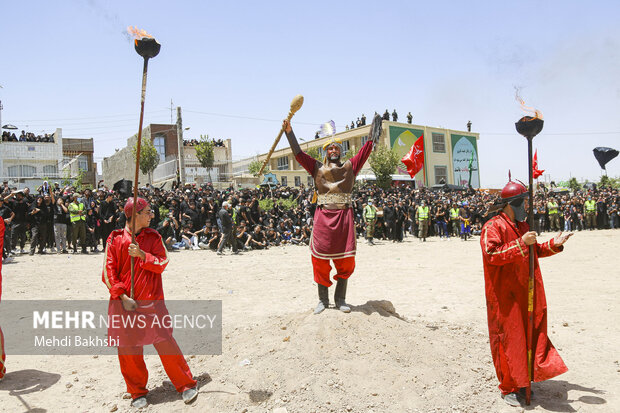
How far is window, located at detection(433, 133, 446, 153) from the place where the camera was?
5319cm

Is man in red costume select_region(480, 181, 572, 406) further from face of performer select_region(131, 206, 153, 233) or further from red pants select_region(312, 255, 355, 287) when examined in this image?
face of performer select_region(131, 206, 153, 233)

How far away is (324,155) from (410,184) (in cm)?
4348

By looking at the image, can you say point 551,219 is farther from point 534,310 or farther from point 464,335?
point 534,310

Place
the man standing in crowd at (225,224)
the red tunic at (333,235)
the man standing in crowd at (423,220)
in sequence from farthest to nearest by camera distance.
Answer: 1. the man standing in crowd at (423,220)
2. the man standing in crowd at (225,224)
3. the red tunic at (333,235)

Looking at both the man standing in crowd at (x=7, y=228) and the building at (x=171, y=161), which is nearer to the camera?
the man standing in crowd at (x=7, y=228)

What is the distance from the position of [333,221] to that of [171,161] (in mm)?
38185

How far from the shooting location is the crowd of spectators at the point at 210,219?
43.5 feet

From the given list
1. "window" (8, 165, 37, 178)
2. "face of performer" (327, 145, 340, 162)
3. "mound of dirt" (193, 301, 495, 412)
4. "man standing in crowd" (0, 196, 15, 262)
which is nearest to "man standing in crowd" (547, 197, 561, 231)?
"mound of dirt" (193, 301, 495, 412)

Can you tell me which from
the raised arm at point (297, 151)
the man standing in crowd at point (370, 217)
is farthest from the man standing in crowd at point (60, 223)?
the man standing in crowd at point (370, 217)

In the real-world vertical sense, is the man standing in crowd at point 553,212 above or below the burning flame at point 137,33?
below

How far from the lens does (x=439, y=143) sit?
176ft

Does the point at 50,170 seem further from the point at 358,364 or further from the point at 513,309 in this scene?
the point at 513,309

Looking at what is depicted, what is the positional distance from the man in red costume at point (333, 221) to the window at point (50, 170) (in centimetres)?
4233

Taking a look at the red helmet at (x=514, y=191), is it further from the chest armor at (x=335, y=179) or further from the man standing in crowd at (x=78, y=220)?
the man standing in crowd at (x=78, y=220)
